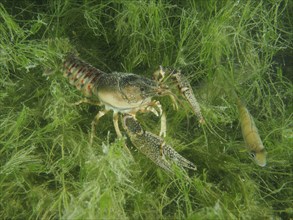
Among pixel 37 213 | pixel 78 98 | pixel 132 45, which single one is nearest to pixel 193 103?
pixel 132 45

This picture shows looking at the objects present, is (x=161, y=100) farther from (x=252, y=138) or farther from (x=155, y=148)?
(x=252, y=138)

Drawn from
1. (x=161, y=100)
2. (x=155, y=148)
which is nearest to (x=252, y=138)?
(x=155, y=148)

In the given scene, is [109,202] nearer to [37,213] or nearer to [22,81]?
[37,213]

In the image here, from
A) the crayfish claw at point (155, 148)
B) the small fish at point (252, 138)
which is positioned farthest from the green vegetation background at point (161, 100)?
the small fish at point (252, 138)

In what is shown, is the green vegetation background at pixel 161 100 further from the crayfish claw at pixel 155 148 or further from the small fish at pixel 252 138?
the small fish at pixel 252 138

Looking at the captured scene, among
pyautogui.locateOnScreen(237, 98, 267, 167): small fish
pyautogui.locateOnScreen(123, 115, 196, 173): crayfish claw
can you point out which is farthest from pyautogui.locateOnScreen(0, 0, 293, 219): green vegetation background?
pyautogui.locateOnScreen(237, 98, 267, 167): small fish

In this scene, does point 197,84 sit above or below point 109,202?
above

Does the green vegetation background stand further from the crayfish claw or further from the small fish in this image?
the small fish
